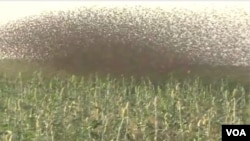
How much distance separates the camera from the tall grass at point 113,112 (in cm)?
645

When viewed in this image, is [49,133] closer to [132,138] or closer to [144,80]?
[132,138]

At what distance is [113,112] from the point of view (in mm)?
7523

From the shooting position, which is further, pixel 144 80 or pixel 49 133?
pixel 144 80

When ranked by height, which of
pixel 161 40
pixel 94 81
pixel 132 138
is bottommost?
pixel 132 138

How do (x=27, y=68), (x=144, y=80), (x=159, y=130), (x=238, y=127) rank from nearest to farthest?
(x=238, y=127) → (x=159, y=130) → (x=144, y=80) → (x=27, y=68)

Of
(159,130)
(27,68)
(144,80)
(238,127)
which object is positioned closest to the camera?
(238,127)

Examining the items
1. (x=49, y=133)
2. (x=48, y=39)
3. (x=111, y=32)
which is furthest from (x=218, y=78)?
(x=49, y=133)

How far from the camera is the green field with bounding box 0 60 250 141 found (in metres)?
6.50

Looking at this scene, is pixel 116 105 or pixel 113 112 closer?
pixel 113 112

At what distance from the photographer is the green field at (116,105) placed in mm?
6500

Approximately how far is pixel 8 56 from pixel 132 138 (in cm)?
456

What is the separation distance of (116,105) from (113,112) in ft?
1.66

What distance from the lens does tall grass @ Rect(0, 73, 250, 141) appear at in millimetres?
6453

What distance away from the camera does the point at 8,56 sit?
10.2 meters
